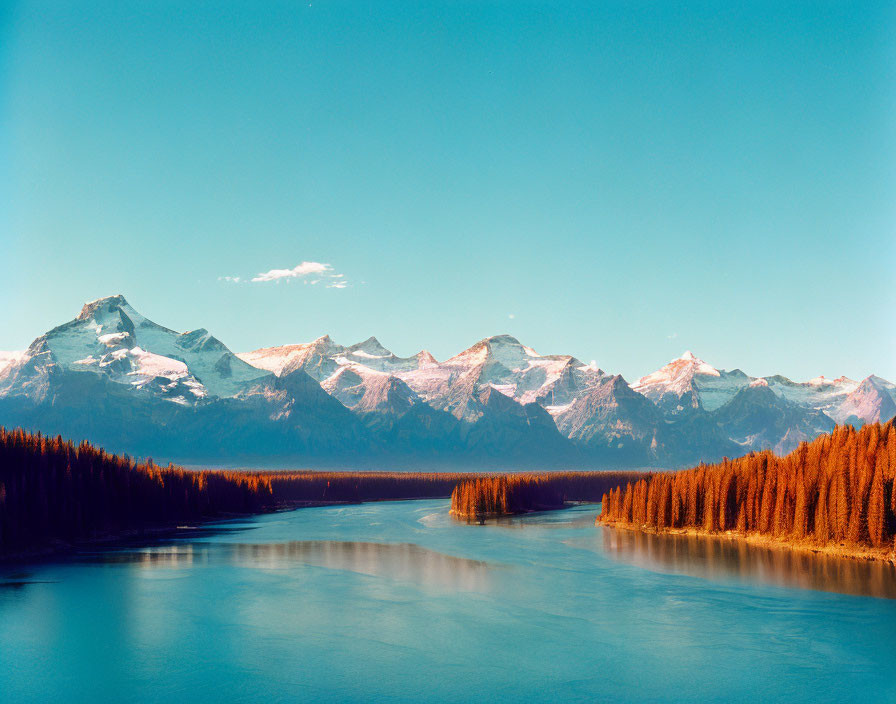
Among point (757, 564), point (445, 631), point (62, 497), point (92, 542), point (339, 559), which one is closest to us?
point (445, 631)

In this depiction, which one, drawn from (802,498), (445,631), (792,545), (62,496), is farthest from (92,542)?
(802,498)

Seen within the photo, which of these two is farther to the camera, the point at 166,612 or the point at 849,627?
the point at 166,612

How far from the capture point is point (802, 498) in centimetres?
13075

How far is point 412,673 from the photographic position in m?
61.3

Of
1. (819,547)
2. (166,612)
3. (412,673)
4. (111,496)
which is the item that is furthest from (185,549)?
(819,547)

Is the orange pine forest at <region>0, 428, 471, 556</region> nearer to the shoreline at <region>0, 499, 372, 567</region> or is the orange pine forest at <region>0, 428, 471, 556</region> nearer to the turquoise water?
the shoreline at <region>0, 499, 372, 567</region>

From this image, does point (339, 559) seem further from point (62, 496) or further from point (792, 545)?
point (792, 545)

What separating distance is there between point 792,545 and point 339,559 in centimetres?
7084

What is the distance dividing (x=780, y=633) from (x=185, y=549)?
336 feet

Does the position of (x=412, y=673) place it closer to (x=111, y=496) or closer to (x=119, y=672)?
(x=119, y=672)

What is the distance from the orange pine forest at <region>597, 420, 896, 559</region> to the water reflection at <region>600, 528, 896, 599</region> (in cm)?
513

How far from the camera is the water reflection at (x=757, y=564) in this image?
96.1 m

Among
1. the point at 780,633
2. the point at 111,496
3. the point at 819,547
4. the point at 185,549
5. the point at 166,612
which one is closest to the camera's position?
the point at 780,633

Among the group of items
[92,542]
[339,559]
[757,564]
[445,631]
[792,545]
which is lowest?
[92,542]
